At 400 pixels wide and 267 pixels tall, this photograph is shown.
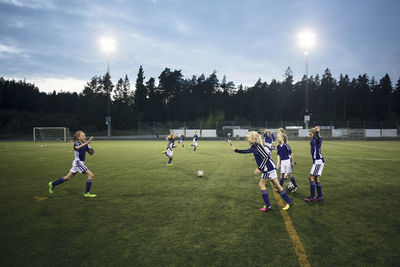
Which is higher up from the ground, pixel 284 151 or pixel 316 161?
pixel 284 151

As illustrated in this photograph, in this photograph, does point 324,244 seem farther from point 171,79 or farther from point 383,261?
point 171,79

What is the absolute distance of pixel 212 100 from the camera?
98625 mm

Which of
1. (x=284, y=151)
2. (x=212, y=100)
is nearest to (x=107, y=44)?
(x=284, y=151)

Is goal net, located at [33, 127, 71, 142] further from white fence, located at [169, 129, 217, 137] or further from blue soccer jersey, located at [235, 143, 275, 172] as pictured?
blue soccer jersey, located at [235, 143, 275, 172]

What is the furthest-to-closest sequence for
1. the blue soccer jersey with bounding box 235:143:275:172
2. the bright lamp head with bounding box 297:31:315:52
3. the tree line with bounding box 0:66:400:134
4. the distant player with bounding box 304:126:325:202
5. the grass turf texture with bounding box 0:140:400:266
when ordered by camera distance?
the tree line with bounding box 0:66:400:134, the bright lamp head with bounding box 297:31:315:52, the distant player with bounding box 304:126:325:202, the blue soccer jersey with bounding box 235:143:275:172, the grass turf texture with bounding box 0:140:400:266

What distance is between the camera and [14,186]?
8.12m

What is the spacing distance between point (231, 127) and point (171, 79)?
56131 mm

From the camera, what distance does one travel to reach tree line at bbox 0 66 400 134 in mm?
84688

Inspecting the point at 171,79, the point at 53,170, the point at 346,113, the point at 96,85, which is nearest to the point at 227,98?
the point at 171,79

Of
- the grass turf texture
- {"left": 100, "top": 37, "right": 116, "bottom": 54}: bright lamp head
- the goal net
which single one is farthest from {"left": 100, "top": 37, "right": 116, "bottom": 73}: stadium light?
the grass turf texture

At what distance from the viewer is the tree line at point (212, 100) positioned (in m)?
84.7

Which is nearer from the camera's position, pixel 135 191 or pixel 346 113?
pixel 135 191

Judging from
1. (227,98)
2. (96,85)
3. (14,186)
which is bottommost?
(14,186)

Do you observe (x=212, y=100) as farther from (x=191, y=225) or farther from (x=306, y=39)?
(x=191, y=225)
